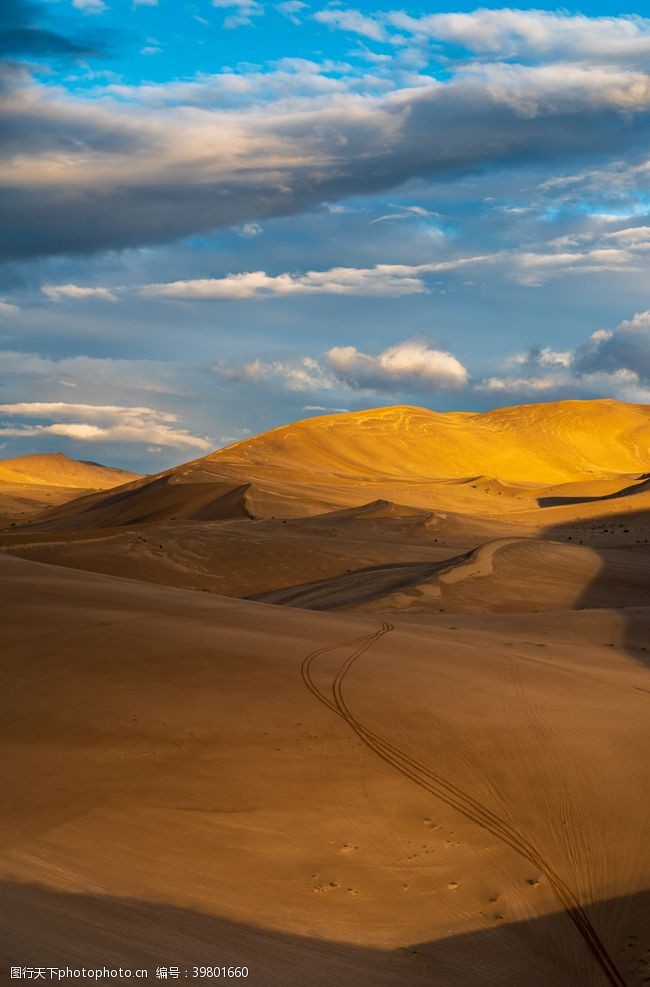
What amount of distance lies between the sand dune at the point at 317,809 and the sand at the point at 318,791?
0.08ft

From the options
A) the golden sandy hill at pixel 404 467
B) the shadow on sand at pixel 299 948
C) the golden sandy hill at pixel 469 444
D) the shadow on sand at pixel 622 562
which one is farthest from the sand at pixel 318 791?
the golden sandy hill at pixel 469 444

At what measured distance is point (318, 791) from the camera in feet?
27.8

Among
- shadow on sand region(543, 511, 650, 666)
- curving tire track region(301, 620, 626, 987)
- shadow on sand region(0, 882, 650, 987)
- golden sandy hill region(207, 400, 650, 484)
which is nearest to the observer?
shadow on sand region(0, 882, 650, 987)

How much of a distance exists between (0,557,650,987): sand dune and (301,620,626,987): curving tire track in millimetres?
27

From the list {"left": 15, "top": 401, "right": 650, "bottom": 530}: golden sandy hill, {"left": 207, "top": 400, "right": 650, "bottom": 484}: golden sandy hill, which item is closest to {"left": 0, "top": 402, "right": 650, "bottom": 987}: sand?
{"left": 15, "top": 401, "right": 650, "bottom": 530}: golden sandy hill

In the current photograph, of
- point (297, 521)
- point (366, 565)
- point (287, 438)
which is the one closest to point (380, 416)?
point (287, 438)

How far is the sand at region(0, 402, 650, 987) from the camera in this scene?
240 inches

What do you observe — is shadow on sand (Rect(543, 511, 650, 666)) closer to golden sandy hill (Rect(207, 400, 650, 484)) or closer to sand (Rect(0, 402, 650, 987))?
sand (Rect(0, 402, 650, 987))

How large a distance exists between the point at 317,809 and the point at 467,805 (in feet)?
4.34

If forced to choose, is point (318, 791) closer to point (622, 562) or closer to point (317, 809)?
point (317, 809)

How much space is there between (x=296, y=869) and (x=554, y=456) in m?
101

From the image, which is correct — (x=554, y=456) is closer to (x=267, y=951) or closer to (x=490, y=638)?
(x=490, y=638)

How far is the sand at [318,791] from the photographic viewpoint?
20.0 ft

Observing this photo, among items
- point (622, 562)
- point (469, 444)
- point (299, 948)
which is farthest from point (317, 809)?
point (469, 444)
